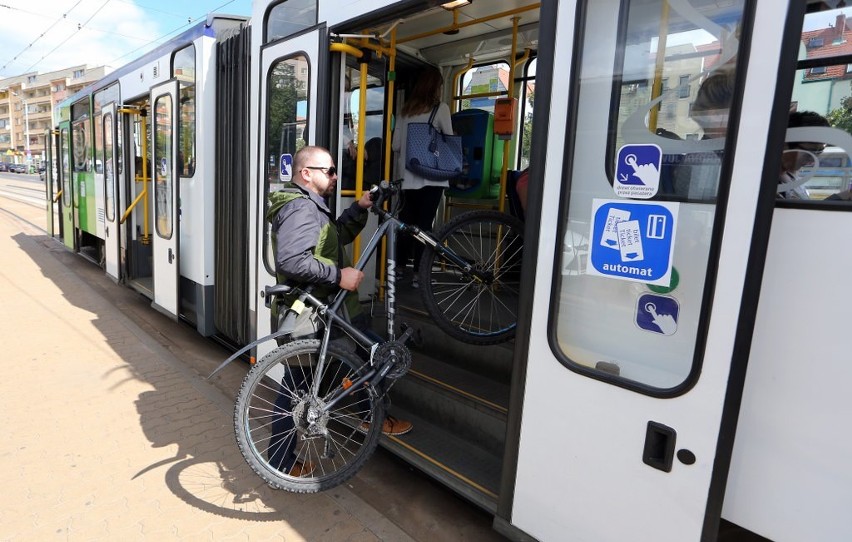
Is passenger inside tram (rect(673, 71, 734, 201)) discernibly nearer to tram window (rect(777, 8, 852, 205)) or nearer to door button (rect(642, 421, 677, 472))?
tram window (rect(777, 8, 852, 205))

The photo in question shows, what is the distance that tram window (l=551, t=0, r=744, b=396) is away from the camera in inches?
66.1

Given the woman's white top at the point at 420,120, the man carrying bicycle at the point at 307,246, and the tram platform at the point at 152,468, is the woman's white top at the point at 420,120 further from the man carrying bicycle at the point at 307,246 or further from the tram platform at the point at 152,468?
the tram platform at the point at 152,468

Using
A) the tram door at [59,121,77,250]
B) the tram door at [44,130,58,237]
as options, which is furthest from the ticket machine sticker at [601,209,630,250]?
the tram door at [44,130,58,237]

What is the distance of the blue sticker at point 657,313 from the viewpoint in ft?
5.82

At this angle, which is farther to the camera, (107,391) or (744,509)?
(107,391)

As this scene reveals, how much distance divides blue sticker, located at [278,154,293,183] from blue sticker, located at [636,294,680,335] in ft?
8.36

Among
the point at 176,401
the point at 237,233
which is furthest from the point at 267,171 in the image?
the point at 176,401

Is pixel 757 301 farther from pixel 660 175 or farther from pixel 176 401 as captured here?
pixel 176 401

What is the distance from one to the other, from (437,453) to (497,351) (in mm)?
747

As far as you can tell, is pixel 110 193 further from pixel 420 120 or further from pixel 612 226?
pixel 612 226

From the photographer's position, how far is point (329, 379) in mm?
2727

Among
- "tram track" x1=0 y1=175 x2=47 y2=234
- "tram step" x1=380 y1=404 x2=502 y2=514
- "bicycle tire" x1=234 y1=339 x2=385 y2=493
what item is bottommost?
"tram track" x1=0 y1=175 x2=47 y2=234

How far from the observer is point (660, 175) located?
69.1 inches

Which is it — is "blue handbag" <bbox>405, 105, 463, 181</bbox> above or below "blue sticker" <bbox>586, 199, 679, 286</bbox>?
above
